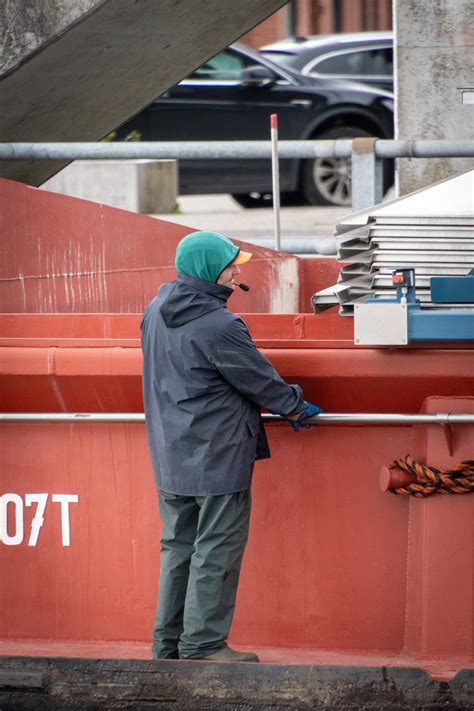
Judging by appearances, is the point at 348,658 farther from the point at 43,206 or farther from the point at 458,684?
the point at 43,206

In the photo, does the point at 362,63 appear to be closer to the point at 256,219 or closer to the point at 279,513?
the point at 256,219

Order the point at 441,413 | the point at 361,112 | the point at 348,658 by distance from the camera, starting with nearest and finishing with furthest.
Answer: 1. the point at 441,413
2. the point at 348,658
3. the point at 361,112

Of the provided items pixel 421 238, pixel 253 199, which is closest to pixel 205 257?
pixel 421 238

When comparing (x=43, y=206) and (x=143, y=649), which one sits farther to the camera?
(x=43, y=206)

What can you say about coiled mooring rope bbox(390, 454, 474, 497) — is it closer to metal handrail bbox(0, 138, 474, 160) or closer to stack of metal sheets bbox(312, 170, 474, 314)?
stack of metal sheets bbox(312, 170, 474, 314)

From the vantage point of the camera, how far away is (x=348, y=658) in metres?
3.71

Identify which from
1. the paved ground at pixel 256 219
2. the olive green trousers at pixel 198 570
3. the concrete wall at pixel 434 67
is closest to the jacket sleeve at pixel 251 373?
the olive green trousers at pixel 198 570

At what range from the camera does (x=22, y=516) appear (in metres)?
3.81

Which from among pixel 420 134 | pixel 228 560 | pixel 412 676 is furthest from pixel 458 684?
pixel 420 134

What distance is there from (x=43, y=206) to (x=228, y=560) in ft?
4.70

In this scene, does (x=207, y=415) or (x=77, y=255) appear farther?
(x=77, y=255)

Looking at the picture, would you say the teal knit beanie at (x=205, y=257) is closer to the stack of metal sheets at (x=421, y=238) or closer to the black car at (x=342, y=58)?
the stack of metal sheets at (x=421, y=238)

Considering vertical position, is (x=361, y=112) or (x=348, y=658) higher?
(x=361, y=112)

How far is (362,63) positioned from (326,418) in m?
11.4
